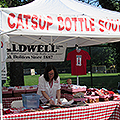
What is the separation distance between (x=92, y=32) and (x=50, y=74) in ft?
3.91

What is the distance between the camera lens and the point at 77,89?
4.91 m

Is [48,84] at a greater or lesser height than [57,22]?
lesser

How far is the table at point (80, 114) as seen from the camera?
316 cm

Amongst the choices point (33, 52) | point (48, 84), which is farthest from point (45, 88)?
point (33, 52)

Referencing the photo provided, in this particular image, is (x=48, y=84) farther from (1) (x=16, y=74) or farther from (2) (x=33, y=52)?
(1) (x=16, y=74)

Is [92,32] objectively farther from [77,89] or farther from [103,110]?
[77,89]

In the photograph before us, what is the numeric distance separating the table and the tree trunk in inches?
204

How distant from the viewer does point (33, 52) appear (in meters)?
6.64

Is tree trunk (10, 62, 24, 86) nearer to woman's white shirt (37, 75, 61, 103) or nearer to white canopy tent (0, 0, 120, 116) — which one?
woman's white shirt (37, 75, 61, 103)

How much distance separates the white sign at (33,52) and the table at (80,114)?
335 centimetres

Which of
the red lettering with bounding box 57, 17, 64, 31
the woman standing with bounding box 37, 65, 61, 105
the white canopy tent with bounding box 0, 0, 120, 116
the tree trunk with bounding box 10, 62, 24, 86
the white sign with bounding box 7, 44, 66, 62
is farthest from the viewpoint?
the tree trunk with bounding box 10, 62, 24, 86

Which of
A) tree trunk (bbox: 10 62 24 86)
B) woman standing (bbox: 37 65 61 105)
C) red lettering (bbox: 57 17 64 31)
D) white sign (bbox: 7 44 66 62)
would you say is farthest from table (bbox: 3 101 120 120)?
tree trunk (bbox: 10 62 24 86)

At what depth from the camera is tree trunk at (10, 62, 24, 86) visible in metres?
8.28

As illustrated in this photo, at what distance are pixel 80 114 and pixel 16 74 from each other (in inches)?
207
